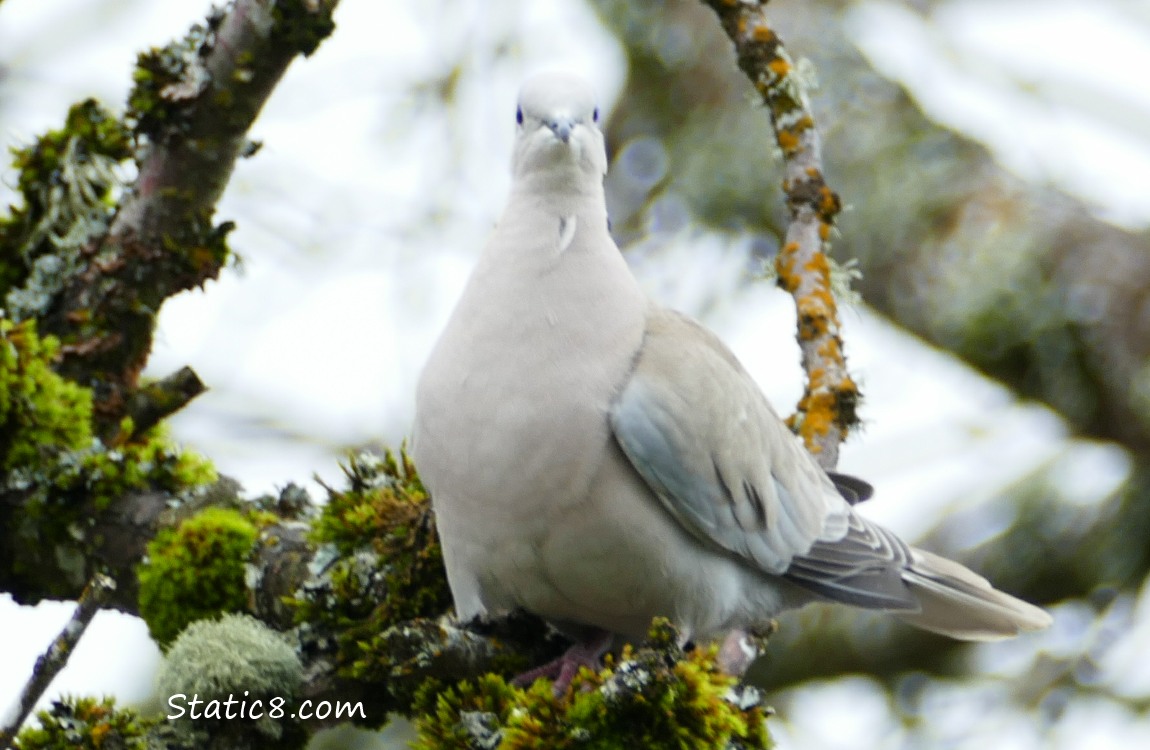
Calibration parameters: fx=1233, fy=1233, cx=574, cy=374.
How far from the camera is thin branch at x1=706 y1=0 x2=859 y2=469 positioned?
3221 millimetres

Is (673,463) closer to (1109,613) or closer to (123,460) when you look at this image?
(123,460)

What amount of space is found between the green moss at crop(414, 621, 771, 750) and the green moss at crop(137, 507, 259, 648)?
2.89ft

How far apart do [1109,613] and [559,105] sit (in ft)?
8.87

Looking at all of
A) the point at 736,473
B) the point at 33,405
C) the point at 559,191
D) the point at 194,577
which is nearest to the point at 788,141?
the point at 559,191

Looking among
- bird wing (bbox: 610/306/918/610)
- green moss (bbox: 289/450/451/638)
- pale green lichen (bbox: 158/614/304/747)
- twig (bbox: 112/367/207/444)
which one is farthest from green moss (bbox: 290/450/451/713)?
bird wing (bbox: 610/306/918/610)

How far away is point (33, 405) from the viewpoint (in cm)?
324

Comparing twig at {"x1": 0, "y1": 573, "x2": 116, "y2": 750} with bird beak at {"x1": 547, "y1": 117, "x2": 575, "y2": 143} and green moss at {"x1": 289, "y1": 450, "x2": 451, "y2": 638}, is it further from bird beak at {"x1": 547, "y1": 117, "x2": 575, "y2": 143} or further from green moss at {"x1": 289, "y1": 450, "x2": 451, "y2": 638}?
bird beak at {"x1": 547, "y1": 117, "x2": 575, "y2": 143}

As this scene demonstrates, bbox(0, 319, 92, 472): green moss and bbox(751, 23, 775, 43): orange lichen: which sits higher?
bbox(751, 23, 775, 43): orange lichen

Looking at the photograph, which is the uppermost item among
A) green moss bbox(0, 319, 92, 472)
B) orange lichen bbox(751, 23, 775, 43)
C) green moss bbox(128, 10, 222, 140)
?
orange lichen bbox(751, 23, 775, 43)

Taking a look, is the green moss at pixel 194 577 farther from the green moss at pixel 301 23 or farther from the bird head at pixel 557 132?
the green moss at pixel 301 23

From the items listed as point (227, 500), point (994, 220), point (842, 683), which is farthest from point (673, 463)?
point (994, 220)

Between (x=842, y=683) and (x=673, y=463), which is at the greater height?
(x=842, y=683)

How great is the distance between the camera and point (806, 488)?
3252mm

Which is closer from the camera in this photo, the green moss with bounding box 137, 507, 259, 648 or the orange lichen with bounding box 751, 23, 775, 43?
the green moss with bounding box 137, 507, 259, 648
